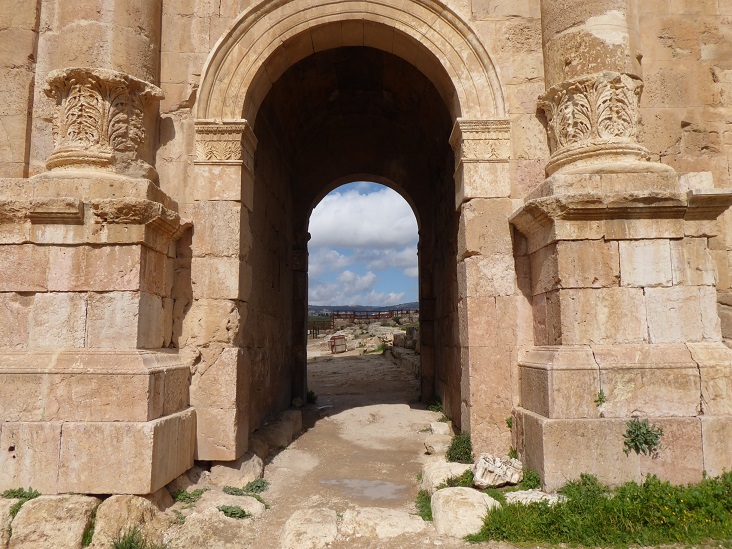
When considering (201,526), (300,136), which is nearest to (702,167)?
(201,526)

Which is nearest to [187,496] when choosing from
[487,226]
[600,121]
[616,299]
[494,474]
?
[494,474]

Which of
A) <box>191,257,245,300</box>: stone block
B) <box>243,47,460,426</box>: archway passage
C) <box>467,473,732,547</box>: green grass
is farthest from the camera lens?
<box>243,47,460,426</box>: archway passage

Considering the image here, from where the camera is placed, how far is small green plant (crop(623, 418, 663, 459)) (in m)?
4.26

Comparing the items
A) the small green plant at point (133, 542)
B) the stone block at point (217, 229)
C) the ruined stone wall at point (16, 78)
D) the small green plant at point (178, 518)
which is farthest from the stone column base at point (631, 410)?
the ruined stone wall at point (16, 78)

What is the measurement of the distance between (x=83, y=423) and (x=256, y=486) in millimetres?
1869

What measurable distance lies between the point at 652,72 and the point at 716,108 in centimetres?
78

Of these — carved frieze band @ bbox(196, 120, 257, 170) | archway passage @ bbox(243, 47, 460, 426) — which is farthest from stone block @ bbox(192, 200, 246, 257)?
archway passage @ bbox(243, 47, 460, 426)

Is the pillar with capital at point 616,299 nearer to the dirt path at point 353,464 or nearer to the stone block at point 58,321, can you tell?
the dirt path at point 353,464

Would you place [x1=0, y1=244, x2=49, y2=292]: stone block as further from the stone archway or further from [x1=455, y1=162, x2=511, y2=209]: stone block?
[x1=455, y1=162, x2=511, y2=209]: stone block

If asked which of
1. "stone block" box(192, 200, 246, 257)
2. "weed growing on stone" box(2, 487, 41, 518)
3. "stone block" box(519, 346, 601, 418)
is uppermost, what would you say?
"stone block" box(192, 200, 246, 257)

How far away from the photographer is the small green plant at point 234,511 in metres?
4.43

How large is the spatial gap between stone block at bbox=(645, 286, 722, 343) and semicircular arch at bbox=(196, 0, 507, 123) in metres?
2.48

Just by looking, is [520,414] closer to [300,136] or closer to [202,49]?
[202,49]

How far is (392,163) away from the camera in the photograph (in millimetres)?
11453
